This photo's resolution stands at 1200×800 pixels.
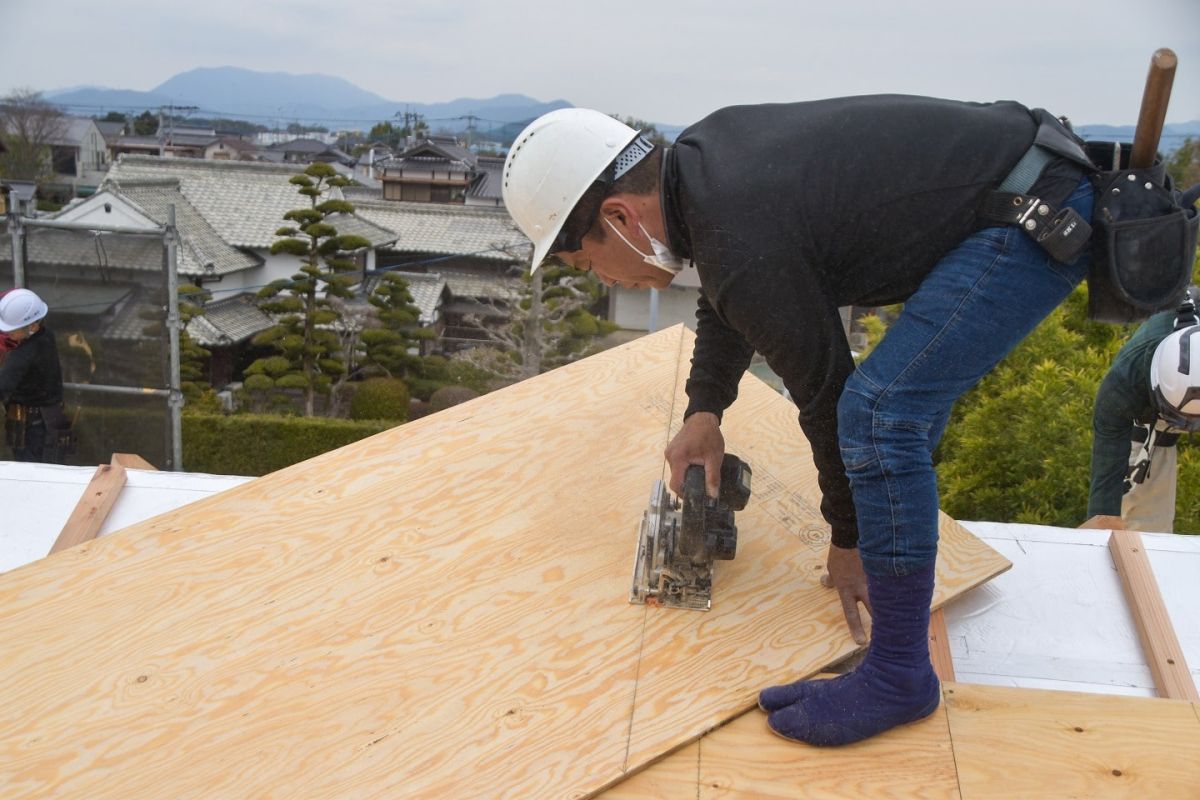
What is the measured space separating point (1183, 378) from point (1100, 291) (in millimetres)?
2332

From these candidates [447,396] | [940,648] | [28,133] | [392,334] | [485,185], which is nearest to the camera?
[940,648]

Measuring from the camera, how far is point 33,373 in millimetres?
6355

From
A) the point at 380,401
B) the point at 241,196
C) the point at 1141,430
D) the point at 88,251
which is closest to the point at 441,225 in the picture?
the point at 241,196

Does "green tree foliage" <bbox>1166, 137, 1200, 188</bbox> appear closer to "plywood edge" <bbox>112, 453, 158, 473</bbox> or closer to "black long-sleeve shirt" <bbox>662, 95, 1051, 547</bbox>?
"black long-sleeve shirt" <bbox>662, 95, 1051, 547</bbox>

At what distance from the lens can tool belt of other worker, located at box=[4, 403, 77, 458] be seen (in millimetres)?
6520

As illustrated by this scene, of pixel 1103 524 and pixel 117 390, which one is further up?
pixel 1103 524

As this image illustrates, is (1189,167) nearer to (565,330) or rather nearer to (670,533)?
(565,330)

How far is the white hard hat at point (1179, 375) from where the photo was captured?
154 inches

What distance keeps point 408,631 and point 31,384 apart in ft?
17.0

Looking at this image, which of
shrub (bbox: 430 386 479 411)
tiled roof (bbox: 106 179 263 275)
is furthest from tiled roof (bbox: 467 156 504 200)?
shrub (bbox: 430 386 479 411)

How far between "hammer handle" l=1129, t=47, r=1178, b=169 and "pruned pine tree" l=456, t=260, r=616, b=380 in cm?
1471

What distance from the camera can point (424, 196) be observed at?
3177 centimetres

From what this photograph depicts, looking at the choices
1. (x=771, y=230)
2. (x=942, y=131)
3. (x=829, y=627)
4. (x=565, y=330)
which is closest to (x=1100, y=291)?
(x=942, y=131)

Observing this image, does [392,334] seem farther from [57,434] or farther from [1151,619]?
[1151,619]
